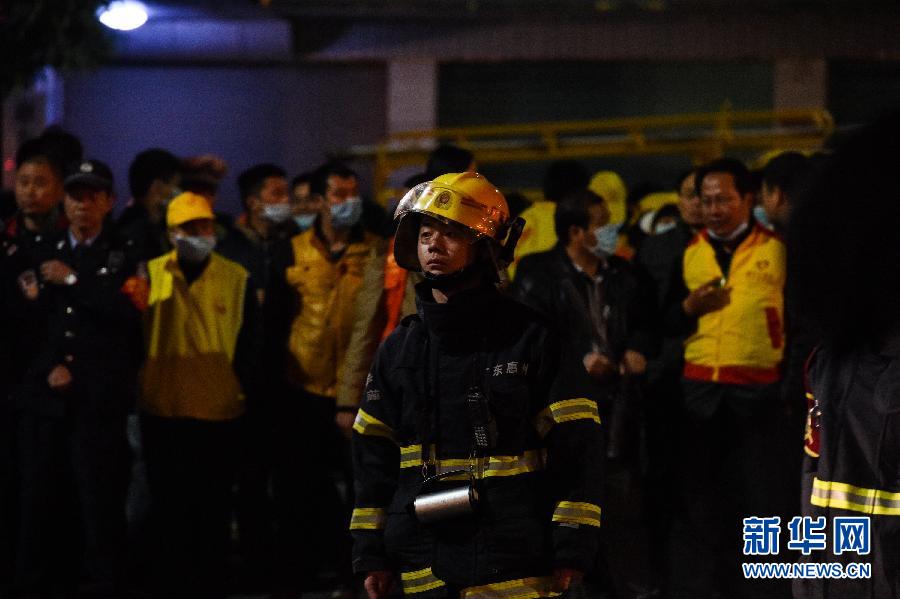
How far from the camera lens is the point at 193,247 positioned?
7949mm

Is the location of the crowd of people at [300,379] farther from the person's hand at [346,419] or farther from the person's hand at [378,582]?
the person's hand at [378,582]

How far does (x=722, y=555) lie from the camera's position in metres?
7.84

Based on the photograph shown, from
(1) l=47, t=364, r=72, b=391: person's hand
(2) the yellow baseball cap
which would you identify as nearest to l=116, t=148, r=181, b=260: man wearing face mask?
(2) the yellow baseball cap

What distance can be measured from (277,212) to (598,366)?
3.18 metres

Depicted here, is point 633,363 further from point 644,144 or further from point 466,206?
point 644,144

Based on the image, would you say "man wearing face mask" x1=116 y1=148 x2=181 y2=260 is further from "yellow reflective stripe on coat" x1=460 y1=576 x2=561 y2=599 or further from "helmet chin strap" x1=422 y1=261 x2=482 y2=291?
"yellow reflective stripe on coat" x1=460 y1=576 x2=561 y2=599

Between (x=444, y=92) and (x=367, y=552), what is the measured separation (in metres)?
14.6

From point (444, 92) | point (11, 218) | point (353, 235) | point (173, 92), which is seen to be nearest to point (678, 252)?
point (353, 235)

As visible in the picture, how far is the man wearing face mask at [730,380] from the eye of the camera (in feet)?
24.9

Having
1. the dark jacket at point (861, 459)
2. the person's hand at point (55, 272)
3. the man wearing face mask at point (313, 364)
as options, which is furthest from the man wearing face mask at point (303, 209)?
the dark jacket at point (861, 459)

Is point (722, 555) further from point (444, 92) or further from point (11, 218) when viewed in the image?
point (444, 92)

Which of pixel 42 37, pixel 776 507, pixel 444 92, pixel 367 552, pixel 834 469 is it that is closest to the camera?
pixel 834 469

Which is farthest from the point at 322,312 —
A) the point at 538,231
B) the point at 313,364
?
the point at 538,231

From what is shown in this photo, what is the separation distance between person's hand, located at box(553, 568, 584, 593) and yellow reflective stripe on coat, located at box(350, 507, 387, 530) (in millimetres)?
636
